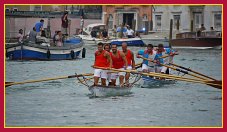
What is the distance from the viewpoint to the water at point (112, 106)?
1783 centimetres

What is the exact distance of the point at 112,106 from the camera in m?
20.1

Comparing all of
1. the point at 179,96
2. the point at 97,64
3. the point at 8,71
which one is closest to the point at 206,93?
the point at 179,96

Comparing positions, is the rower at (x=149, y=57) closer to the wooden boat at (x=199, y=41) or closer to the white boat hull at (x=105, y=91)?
the white boat hull at (x=105, y=91)

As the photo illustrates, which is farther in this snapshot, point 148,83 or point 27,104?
point 148,83

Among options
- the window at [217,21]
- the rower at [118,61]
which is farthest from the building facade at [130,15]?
the rower at [118,61]

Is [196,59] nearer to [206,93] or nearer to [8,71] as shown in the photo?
[8,71]

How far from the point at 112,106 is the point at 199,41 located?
28812mm

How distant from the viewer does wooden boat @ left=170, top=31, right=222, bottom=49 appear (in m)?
48.1

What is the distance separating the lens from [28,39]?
117 ft

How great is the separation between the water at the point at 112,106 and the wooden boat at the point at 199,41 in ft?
71.6

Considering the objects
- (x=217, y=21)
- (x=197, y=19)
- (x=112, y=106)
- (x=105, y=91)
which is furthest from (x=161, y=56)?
(x=197, y=19)

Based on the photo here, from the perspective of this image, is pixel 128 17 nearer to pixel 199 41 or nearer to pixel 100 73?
pixel 199 41

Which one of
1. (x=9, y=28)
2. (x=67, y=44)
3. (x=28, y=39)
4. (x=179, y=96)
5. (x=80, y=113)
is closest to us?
(x=80, y=113)

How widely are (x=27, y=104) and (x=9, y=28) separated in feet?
99.2
